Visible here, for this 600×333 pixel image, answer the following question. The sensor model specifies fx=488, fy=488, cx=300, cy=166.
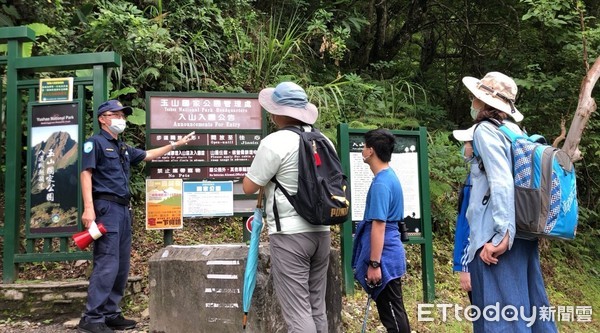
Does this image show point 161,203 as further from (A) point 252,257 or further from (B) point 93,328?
(A) point 252,257

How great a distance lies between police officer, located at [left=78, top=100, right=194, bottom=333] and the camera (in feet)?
13.5

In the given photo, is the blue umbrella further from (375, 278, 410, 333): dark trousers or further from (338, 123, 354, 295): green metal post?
(338, 123, 354, 295): green metal post

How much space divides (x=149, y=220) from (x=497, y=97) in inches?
130

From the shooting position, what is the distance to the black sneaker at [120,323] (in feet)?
14.4

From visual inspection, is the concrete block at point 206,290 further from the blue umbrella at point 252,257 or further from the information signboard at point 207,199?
the information signboard at point 207,199

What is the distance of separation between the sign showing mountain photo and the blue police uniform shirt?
0.87 metres

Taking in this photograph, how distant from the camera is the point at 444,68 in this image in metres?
11.7

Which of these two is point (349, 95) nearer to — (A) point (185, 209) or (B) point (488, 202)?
(A) point (185, 209)

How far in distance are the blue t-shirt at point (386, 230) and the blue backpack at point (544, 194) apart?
92 cm

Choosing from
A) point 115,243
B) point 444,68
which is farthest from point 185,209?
point 444,68

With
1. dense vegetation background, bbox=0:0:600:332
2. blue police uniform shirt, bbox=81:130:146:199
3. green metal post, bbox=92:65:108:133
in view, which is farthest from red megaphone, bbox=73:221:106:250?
dense vegetation background, bbox=0:0:600:332

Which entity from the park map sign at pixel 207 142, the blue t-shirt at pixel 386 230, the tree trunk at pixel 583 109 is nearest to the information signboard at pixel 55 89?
the park map sign at pixel 207 142

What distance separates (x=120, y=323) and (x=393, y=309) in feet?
8.22

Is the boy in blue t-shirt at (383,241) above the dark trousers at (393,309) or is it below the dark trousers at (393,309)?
above
